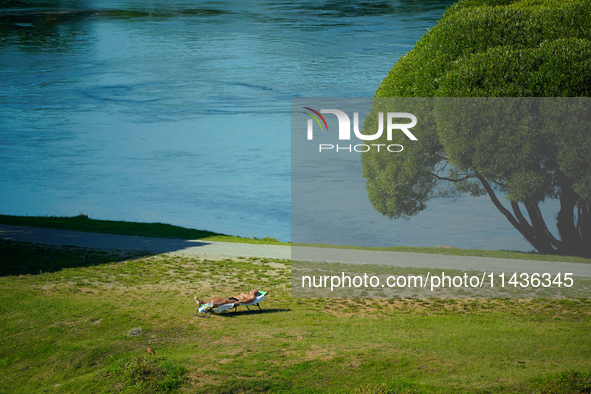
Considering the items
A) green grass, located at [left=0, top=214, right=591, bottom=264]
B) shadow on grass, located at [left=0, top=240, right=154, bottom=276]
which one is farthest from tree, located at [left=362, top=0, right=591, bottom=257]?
shadow on grass, located at [left=0, top=240, right=154, bottom=276]

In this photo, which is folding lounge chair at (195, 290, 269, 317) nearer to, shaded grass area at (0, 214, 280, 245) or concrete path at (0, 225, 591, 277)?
concrete path at (0, 225, 591, 277)

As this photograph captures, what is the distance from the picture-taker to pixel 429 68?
1288cm

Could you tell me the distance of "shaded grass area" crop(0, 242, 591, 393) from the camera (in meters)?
6.99

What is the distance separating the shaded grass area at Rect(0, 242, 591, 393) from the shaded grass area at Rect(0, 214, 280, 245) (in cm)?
530

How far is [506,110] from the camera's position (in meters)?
12.2

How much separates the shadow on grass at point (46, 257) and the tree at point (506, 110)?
7.23 m

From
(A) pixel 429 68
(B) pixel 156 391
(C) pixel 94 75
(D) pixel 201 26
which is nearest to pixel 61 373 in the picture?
(B) pixel 156 391

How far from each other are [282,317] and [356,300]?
72.3 inches

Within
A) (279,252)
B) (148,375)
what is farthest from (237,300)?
(279,252)

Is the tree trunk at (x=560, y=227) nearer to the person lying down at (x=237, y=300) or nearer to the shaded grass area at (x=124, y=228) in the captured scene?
the shaded grass area at (x=124, y=228)

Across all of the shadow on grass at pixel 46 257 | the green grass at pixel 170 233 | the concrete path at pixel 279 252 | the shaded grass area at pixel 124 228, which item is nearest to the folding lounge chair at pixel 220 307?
the concrete path at pixel 279 252

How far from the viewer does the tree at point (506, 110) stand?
11695 millimetres

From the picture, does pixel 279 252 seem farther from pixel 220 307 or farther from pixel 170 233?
pixel 220 307

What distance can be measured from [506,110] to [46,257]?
36.3ft
